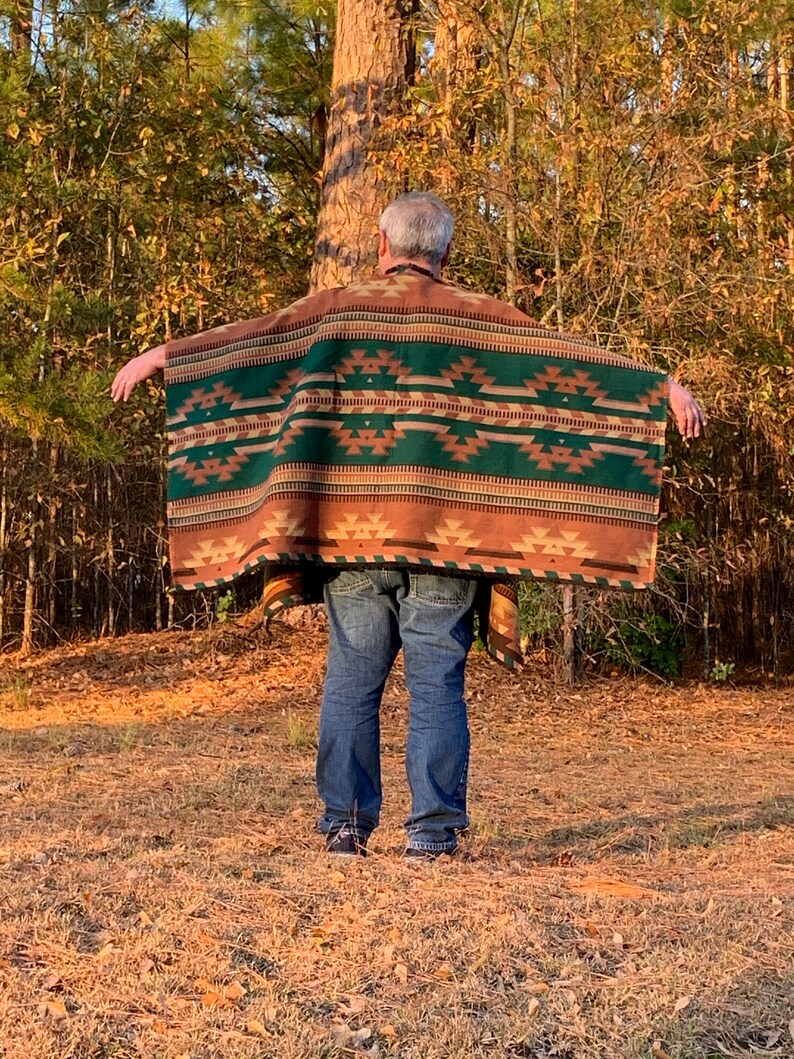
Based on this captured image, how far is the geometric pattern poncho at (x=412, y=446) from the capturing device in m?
3.95

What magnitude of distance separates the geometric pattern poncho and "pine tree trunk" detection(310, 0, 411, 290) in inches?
240

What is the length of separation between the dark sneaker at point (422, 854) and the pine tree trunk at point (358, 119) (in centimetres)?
670

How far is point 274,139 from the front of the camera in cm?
1168

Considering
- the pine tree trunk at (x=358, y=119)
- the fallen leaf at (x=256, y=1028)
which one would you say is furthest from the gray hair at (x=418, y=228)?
the pine tree trunk at (x=358, y=119)

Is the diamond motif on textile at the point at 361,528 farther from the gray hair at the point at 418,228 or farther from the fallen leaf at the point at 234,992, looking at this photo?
the fallen leaf at the point at 234,992

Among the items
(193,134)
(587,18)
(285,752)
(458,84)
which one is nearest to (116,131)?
(193,134)

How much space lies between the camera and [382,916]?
327 cm

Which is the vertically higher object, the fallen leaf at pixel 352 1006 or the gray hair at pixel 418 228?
the gray hair at pixel 418 228

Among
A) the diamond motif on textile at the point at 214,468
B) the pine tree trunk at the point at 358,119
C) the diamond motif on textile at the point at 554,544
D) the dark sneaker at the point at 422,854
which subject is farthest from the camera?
the pine tree trunk at the point at 358,119

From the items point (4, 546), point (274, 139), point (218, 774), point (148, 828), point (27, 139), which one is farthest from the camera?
point (274, 139)

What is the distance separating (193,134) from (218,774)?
251 inches

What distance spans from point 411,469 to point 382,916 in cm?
134

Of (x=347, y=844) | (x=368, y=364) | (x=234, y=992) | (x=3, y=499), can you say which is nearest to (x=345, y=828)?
(x=347, y=844)

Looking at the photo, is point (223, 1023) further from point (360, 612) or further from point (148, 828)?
point (148, 828)
